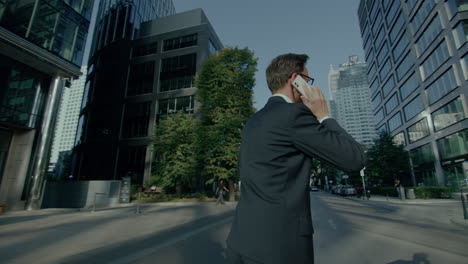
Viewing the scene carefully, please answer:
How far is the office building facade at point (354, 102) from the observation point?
544 feet

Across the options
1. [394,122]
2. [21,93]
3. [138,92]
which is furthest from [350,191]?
[21,93]

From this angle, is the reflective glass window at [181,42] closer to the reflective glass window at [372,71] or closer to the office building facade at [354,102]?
the reflective glass window at [372,71]

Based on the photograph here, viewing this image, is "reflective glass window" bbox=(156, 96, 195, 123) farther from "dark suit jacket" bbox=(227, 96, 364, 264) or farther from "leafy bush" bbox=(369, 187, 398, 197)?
"dark suit jacket" bbox=(227, 96, 364, 264)

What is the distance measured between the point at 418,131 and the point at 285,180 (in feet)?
139

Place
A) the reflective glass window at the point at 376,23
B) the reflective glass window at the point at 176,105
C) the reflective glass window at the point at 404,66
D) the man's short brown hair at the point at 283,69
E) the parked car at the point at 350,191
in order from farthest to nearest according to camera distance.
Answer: the reflective glass window at the point at 376,23 < the reflective glass window at the point at 404,66 < the parked car at the point at 350,191 < the reflective glass window at the point at 176,105 < the man's short brown hair at the point at 283,69

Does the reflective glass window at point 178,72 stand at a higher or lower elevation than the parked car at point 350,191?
higher

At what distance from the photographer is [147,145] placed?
3094 cm

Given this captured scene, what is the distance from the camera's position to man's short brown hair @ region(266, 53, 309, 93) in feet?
5.28

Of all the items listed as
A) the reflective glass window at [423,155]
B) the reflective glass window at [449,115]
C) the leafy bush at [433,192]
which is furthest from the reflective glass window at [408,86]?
the leafy bush at [433,192]

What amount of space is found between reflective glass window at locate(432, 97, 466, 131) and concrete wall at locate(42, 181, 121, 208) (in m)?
33.9

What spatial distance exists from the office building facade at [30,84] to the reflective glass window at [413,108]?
40.5 meters

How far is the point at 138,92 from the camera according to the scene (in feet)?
113

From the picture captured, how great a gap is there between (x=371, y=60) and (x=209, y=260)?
195 ft

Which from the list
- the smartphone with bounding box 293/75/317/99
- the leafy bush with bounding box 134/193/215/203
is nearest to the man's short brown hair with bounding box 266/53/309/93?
the smartphone with bounding box 293/75/317/99
